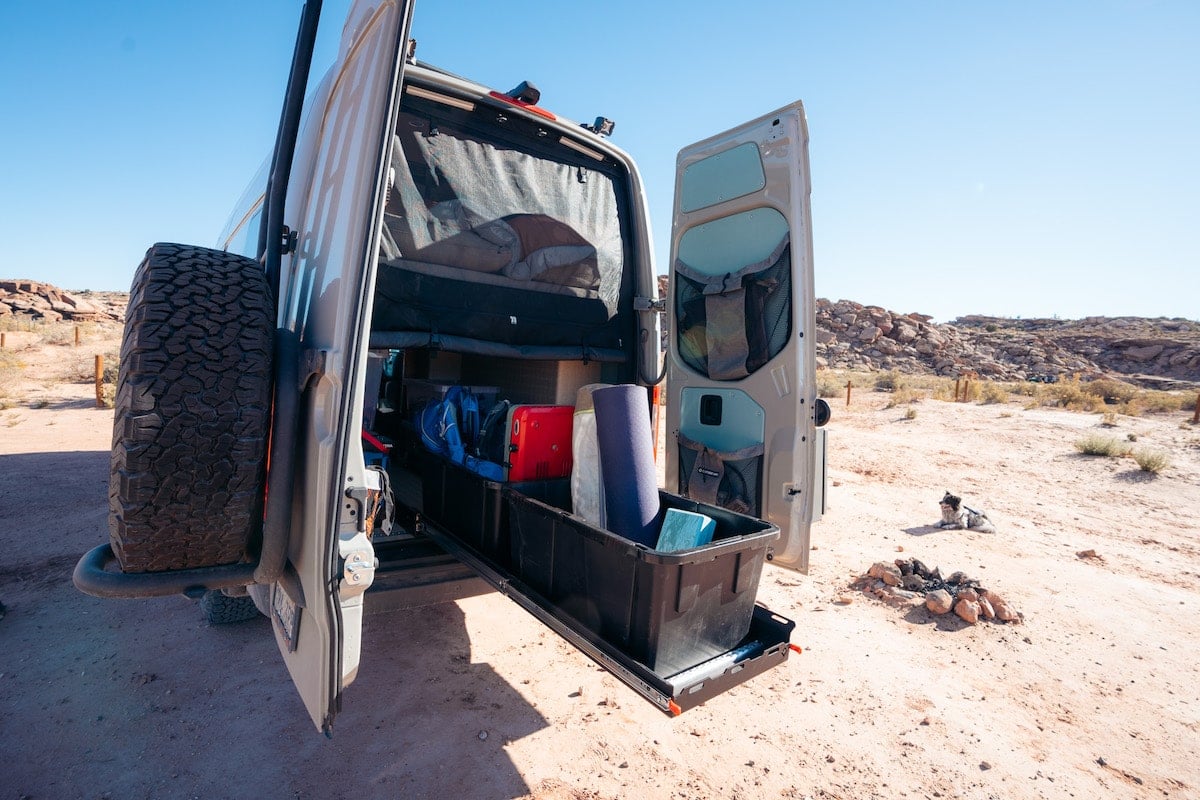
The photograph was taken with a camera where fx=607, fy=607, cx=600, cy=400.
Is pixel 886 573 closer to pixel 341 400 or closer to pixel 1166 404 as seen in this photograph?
pixel 341 400

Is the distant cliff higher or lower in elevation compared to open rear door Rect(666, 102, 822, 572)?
higher

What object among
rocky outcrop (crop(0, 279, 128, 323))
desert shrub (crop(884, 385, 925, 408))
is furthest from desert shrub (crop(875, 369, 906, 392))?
rocky outcrop (crop(0, 279, 128, 323))

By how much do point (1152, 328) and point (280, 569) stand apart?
57.2 meters

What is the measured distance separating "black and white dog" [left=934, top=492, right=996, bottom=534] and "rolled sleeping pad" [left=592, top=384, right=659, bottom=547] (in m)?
4.98

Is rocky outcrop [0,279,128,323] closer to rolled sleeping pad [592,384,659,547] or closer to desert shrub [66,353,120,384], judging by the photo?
desert shrub [66,353,120,384]

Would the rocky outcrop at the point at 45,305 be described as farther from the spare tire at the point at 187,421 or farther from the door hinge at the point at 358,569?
the door hinge at the point at 358,569

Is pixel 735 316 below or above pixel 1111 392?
above

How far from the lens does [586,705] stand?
272 centimetres

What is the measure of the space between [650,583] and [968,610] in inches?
125

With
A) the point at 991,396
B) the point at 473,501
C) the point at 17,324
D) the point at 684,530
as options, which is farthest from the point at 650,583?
the point at 17,324

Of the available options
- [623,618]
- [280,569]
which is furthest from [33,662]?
[623,618]

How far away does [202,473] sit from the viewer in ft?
5.42

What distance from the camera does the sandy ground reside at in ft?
7.31

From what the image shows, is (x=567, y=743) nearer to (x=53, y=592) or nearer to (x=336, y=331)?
(x=336, y=331)
